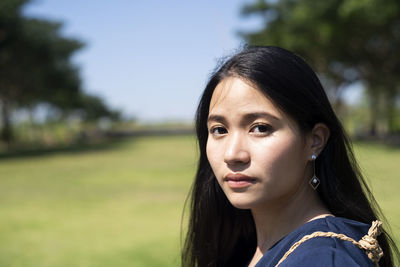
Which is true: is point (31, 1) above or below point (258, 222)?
above

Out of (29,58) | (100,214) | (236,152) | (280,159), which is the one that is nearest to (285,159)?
(280,159)

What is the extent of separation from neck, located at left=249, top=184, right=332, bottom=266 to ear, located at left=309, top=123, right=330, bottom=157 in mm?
133

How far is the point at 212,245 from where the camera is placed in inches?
83.8

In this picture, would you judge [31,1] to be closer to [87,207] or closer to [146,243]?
[87,207]

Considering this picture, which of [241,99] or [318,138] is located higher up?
[241,99]

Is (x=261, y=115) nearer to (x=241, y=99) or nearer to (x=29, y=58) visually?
(x=241, y=99)

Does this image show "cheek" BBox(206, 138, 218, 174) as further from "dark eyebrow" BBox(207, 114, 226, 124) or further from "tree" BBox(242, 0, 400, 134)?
"tree" BBox(242, 0, 400, 134)

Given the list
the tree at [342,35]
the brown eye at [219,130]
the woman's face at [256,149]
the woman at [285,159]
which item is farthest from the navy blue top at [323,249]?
the tree at [342,35]

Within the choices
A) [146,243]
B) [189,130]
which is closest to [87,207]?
[146,243]

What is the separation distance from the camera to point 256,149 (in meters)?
1.49

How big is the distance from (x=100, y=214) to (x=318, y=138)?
23.7 ft

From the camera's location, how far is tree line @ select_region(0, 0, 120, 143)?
23359 millimetres

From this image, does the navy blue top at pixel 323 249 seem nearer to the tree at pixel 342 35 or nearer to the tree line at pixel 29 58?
the tree at pixel 342 35

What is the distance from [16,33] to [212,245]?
938 inches
